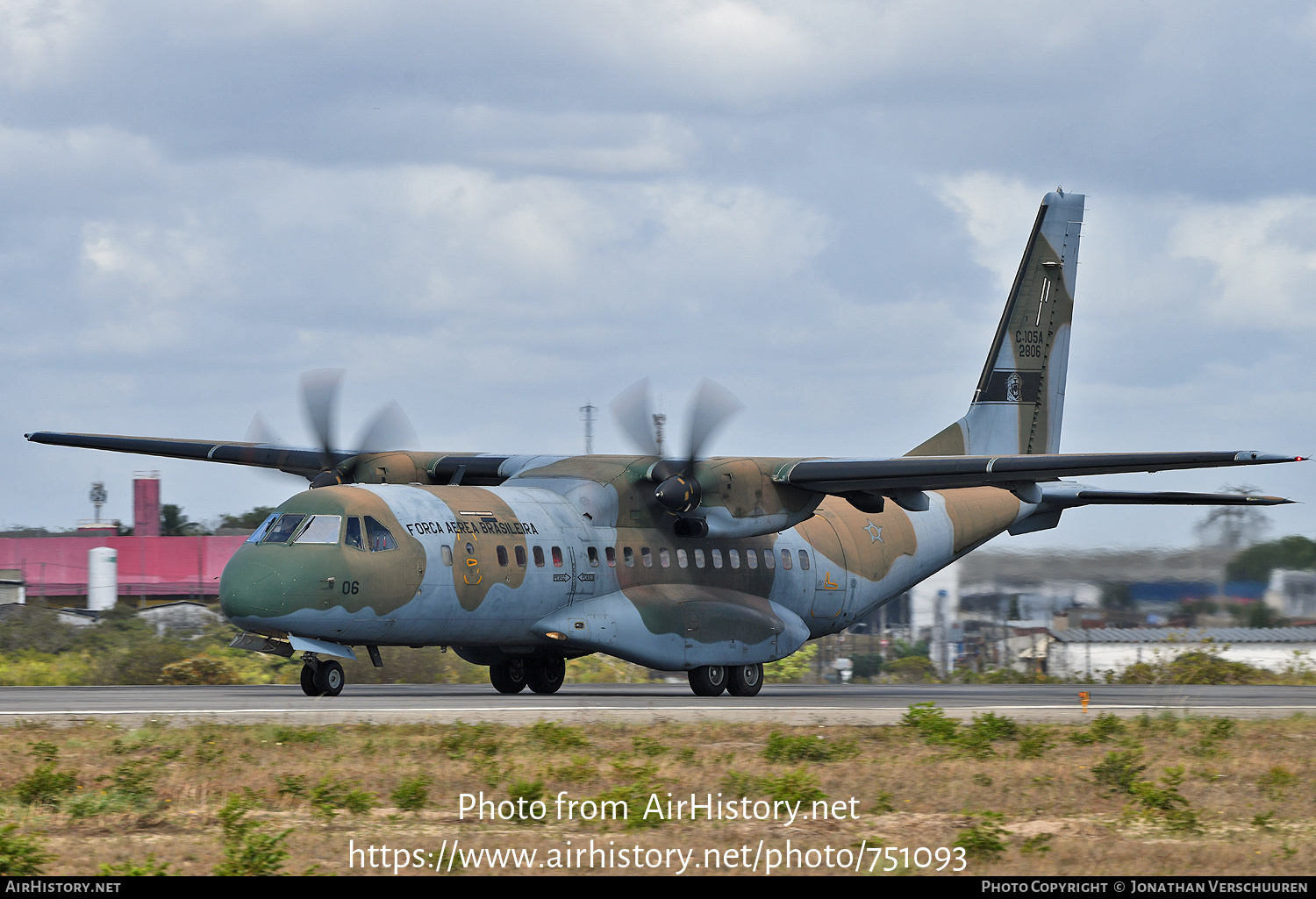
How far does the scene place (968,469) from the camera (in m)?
24.9

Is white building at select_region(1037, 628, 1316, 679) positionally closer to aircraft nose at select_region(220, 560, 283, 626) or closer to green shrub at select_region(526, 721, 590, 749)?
aircraft nose at select_region(220, 560, 283, 626)

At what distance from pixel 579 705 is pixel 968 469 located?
7409 millimetres

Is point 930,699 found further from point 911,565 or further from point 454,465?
point 454,465

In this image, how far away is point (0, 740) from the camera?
52.0 ft

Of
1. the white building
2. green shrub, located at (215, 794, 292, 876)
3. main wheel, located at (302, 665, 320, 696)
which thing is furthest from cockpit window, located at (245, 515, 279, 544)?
the white building

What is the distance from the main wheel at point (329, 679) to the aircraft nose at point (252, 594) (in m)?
1.68

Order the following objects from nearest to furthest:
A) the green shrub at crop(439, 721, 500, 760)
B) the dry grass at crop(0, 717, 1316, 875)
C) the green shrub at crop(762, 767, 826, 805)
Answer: the dry grass at crop(0, 717, 1316, 875)
the green shrub at crop(762, 767, 826, 805)
the green shrub at crop(439, 721, 500, 760)

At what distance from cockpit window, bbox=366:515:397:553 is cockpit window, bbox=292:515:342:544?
0.43m

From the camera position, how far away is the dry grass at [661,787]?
10.9 meters

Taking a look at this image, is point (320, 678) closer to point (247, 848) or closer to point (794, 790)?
point (794, 790)

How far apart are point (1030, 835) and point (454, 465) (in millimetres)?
18279

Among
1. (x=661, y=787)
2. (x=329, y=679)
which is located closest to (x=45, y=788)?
(x=661, y=787)

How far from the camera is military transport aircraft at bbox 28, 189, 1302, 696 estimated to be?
2256cm
